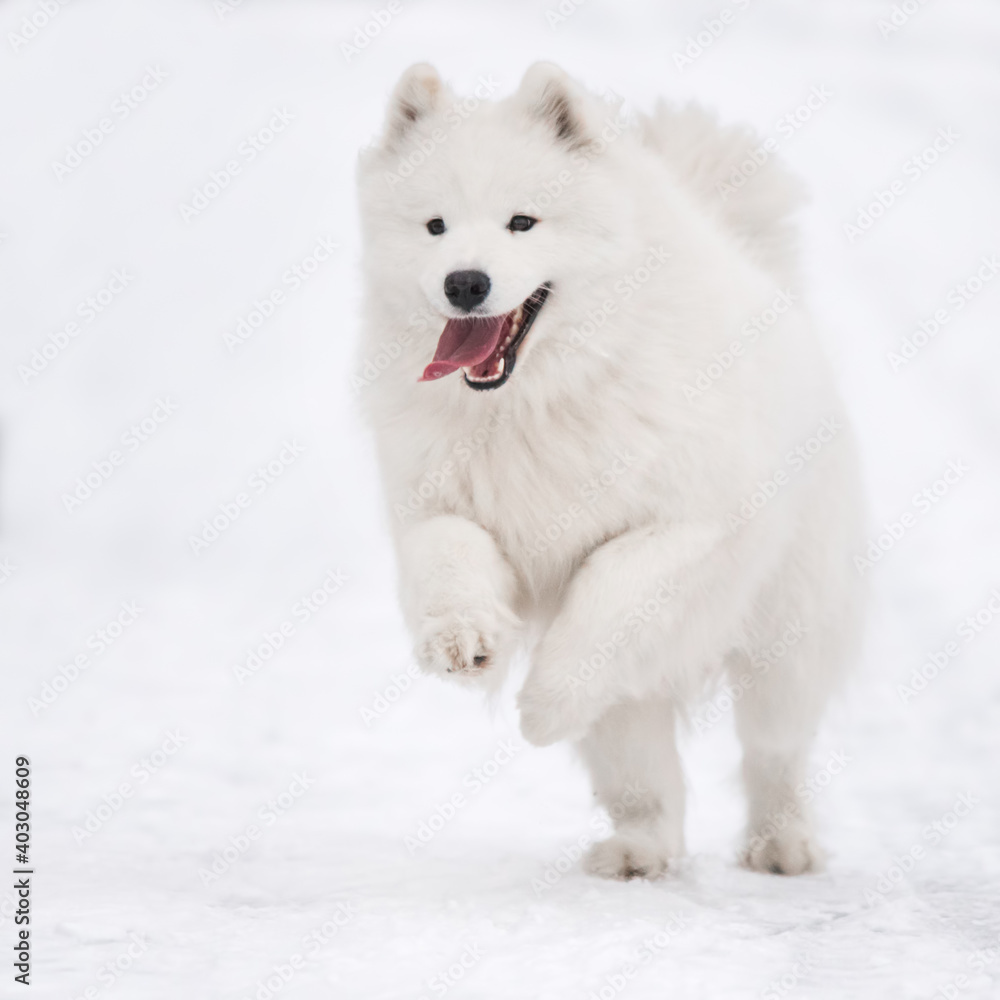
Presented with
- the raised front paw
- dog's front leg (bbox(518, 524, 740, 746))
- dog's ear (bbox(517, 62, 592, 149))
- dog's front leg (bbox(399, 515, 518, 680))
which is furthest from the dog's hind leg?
dog's ear (bbox(517, 62, 592, 149))

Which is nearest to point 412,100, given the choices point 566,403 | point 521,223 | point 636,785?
point 521,223

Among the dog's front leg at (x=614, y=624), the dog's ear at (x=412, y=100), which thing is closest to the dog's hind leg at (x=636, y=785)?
the dog's front leg at (x=614, y=624)

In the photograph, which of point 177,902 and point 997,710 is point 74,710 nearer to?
point 177,902

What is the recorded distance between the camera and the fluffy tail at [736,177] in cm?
489

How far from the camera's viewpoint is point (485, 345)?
3.89 metres

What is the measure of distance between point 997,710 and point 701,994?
3.54 metres

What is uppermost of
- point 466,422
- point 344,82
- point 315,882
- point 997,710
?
point 344,82

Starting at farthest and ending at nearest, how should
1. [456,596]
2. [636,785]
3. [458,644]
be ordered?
[636,785], [456,596], [458,644]

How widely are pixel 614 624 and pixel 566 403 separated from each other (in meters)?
0.71

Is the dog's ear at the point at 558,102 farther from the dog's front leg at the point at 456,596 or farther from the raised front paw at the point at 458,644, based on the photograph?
the raised front paw at the point at 458,644

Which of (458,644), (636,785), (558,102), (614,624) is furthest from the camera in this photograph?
(636,785)

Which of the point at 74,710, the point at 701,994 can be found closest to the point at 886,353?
the point at 74,710

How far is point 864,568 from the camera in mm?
4984

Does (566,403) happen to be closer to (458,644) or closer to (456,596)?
(456,596)
